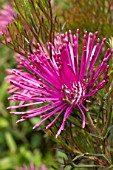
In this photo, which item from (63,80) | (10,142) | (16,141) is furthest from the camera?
(16,141)

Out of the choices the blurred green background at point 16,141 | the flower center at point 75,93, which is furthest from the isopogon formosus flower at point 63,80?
the blurred green background at point 16,141

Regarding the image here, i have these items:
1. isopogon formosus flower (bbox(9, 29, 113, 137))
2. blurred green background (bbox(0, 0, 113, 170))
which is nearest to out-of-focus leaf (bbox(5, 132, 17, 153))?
blurred green background (bbox(0, 0, 113, 170))

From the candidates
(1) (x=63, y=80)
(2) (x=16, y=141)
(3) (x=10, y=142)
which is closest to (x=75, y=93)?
(1) (x=63, y=80)

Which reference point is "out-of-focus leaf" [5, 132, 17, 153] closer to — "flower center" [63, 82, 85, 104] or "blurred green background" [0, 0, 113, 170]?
"blurred green background" [0, 0, 113, 170]

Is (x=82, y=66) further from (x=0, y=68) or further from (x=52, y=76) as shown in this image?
(x=0, y=68)

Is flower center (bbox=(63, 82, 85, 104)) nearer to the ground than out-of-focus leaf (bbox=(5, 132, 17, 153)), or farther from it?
farther from it

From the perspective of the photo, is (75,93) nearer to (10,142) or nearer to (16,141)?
(10,142)

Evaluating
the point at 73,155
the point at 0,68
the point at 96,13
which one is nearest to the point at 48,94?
the point at 73,155

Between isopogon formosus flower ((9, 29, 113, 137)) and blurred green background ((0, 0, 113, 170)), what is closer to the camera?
isopogon formosus flower ((9, 29, 113, 137))

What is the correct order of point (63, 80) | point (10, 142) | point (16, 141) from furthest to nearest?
point (16, 141), point (10, 142), point (63, 80)
